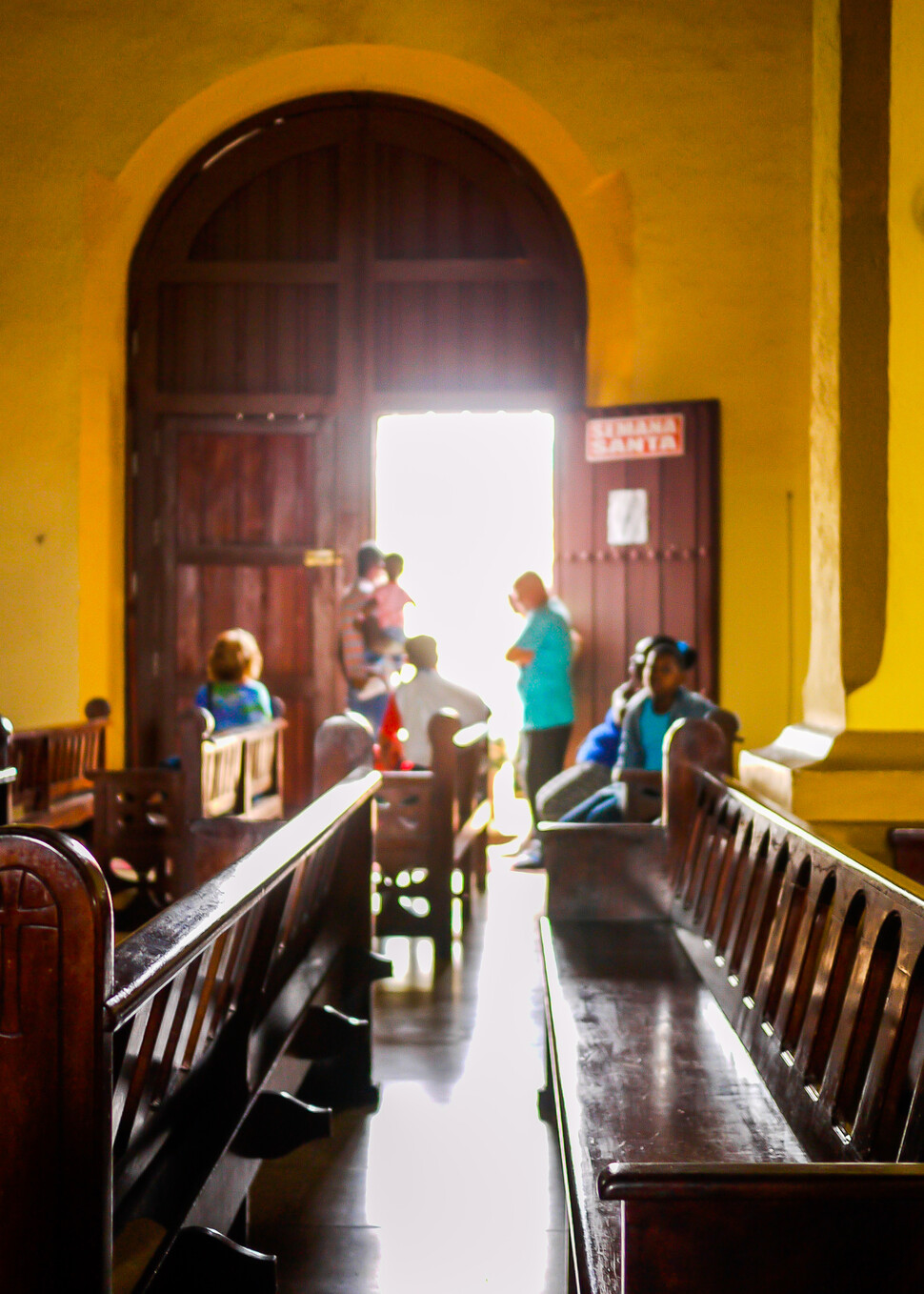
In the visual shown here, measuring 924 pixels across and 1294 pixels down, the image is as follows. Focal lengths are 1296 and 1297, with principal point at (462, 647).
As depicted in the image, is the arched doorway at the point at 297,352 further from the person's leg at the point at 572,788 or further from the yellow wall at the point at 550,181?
the person's leg at the point at 572,788

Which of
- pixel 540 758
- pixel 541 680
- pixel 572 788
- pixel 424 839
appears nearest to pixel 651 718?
pixel 572 788

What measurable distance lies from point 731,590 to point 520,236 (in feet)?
8.27

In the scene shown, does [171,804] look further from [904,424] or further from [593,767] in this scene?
[904,424]

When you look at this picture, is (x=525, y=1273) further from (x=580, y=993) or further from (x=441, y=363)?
(x=441, y=363)

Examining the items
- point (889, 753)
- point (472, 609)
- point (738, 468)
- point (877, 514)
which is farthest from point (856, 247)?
point (472, 609)

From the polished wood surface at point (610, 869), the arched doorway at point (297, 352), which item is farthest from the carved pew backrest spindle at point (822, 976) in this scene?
the arched doorway at point (297, 352)

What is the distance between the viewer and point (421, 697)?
6375 millimetres

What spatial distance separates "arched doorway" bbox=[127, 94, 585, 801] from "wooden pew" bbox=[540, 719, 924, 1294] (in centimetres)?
441

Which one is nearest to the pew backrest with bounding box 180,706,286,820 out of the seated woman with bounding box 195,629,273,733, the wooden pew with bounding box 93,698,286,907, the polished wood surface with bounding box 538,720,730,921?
the wooden pew with bounding box 93,698,286,907

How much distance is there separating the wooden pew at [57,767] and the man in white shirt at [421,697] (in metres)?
1.52

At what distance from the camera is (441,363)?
26.0 ft

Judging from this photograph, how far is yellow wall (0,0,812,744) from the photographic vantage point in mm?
7316

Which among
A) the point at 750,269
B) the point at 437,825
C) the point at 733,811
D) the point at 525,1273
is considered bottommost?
the point at 525,1273

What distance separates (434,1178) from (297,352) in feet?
19.4
